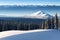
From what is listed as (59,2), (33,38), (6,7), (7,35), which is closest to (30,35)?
(33,38)

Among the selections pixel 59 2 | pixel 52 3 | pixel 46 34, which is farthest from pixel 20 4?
pixel 46 34

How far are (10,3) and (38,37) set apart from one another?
639cm

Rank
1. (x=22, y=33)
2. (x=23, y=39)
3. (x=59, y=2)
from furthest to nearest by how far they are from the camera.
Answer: (x=59, y=2), (x=22, y=33), (x=23, y=39)

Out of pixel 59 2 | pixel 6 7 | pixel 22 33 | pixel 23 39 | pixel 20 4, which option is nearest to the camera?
pixel 23 39

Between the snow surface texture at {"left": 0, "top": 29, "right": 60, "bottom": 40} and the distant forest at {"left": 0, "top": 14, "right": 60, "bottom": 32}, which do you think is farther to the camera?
the distant forest at {"left": 0, "top": 14, "right": 60, "bottom": 32}

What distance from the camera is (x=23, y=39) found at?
1.62 metres

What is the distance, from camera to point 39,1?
7.88 metres

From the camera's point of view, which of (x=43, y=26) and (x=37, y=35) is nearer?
(x=37, y=35)

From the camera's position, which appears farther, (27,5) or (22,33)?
(27,5)

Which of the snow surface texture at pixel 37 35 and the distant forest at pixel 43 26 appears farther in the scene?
the distant forest at pixel 43 26

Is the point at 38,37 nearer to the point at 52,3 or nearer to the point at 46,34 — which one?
the point at 46,34

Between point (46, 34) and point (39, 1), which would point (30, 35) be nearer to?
point (46, 34)

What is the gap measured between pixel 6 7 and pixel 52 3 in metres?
1.82

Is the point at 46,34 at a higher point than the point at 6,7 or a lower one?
lower
